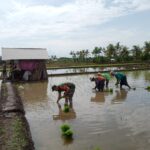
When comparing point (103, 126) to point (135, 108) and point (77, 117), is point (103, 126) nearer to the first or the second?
point (77, 117)

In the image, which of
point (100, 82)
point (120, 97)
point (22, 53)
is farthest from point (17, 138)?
point (22, 53)

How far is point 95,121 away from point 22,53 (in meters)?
15.3

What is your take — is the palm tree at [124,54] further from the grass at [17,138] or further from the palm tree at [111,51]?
the grass at [17,138]

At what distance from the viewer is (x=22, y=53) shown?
2322cm

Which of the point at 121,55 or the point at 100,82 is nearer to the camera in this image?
the point at 100,82

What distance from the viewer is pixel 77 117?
9.52m

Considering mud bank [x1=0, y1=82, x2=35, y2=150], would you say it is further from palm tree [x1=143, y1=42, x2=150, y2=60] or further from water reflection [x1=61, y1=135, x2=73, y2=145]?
palm tree [x1=143, y1=42, x2=150, y2=60]

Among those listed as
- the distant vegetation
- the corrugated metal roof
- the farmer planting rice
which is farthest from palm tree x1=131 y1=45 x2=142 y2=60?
the farmer planting rice

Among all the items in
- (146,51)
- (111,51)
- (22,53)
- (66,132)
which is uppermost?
(111,51)

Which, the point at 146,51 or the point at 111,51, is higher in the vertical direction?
the point at 111,51

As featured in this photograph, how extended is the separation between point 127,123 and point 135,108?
2.21 metres

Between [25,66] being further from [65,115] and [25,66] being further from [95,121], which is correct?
[95,121]

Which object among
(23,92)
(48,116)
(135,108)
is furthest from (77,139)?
(23,92)

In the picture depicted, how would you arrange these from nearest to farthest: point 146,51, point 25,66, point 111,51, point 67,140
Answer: point 67,140 < point 25,66 < point 146,51 < point 111,51
